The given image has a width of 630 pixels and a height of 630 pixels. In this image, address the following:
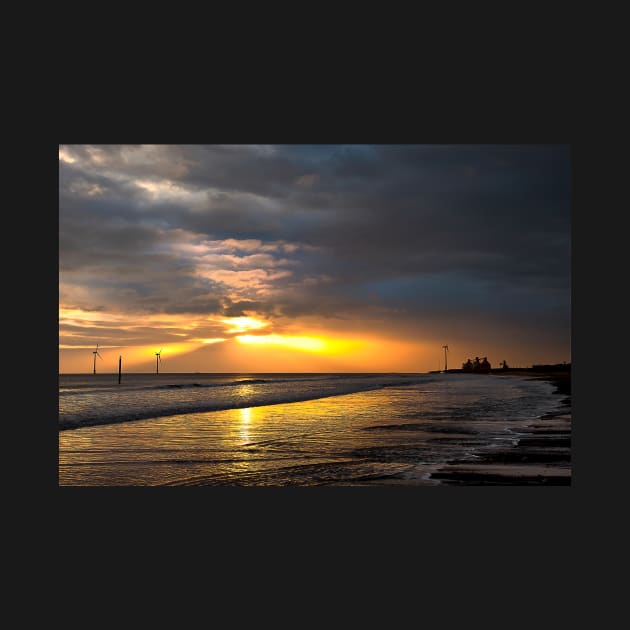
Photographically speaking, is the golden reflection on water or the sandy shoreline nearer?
the sandy shoreline

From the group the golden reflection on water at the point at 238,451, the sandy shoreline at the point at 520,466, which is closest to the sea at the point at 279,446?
the golden reflection on water at the point at 238,451

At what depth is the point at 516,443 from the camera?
13.8 metres

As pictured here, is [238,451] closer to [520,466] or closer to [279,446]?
[279,446]

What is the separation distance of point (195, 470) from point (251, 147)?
7.34 meters

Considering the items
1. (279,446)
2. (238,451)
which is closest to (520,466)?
(279,446)

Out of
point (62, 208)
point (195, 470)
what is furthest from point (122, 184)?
point (195, 470)

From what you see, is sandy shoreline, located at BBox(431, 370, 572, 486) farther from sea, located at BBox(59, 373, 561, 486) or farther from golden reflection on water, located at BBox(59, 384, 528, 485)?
Result: golden reflection on water, located at BBox(59, 384, 528, 485)

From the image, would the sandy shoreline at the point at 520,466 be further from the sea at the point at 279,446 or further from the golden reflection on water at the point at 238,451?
the golden reflection on water at the point at 238,451

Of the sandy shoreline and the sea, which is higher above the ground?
the sandy shoreline

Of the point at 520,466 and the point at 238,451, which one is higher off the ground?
the point at 520,466

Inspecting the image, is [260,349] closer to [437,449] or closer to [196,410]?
[437,449]

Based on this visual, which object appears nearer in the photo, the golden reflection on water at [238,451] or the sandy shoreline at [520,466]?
the sandy shoreline at [520,466]

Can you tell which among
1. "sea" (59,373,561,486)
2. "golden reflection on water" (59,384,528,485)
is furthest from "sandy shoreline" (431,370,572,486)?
"golden reflection on water" (59,384,528,485)

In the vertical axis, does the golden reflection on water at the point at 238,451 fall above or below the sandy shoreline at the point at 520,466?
below
